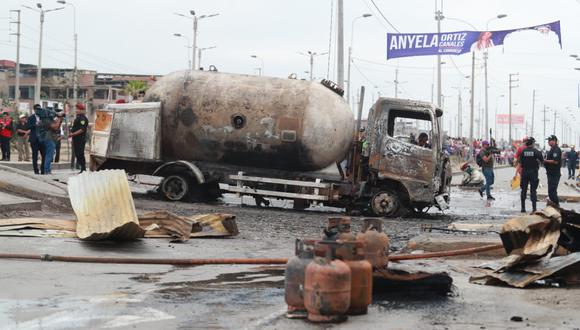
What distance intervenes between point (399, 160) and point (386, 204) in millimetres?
954

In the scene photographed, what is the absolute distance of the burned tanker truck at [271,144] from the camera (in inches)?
658

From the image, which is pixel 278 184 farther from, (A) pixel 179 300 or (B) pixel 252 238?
(A) pixel 179 300

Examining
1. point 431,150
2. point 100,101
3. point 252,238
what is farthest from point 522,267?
point 100,101

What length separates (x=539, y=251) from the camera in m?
7.98

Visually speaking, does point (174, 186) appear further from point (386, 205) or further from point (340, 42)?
point (340, 42)

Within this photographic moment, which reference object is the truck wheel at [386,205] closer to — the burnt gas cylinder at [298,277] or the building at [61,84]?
the burnt gas cylinder at [298,277]

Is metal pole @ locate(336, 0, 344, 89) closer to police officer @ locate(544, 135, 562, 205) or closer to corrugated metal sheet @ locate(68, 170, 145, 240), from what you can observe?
police officer @ locate(544, 135, 562, 205)

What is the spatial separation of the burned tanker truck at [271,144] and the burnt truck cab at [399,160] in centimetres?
A: 2

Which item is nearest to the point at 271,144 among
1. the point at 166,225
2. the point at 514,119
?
the point at 166,225

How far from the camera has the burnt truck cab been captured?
1675cm

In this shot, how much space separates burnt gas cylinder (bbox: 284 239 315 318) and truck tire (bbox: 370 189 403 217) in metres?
10.9

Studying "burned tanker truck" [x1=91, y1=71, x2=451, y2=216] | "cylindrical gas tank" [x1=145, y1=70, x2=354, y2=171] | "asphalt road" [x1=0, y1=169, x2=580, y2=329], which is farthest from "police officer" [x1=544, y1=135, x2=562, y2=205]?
"asphalt road" [x1=0, y1=169, x2=580, y2=329]

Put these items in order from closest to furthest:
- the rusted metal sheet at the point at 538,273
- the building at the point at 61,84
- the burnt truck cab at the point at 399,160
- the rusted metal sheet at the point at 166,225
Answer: the rusted metal sheet at the point at 538,273, the rusted metal sheet at the point at 166,225, the burnt truck cab at the point at 399,160, the building at the point at 61,84

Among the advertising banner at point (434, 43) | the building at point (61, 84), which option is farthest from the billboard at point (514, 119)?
the advertising banner at point (434, 43)
